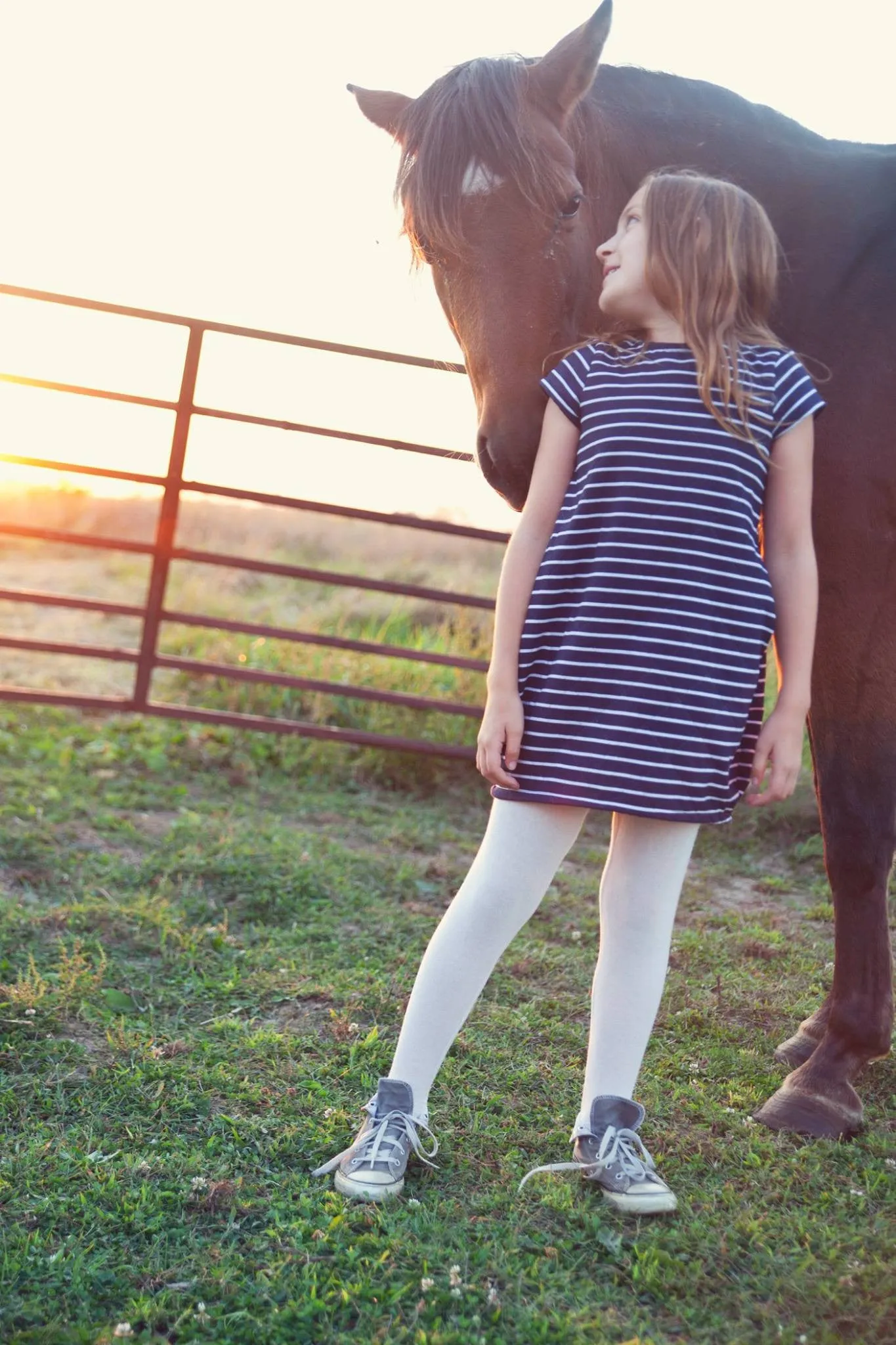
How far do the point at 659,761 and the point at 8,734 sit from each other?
353 cm

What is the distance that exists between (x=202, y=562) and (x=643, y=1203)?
3.29 metres

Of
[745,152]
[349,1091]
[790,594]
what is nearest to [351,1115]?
[349,1091]

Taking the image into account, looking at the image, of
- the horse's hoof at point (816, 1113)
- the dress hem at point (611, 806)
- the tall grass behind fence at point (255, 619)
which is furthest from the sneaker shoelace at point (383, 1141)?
the tall grass behind fence at point (255, 619)

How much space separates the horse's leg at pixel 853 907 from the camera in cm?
204

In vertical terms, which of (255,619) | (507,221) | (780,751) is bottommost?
(255,619)

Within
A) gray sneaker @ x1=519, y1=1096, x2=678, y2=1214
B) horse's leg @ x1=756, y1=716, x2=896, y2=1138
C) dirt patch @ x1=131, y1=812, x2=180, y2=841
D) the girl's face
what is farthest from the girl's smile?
dirt patch @ x1=131, y1=812, x2=180, y2=841

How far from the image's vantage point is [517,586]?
167cm

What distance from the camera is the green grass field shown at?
1423mm

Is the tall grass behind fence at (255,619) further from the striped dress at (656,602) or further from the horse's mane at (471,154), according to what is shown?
the striped dress at (656,602)

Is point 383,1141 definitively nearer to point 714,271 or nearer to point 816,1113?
point 816,1113

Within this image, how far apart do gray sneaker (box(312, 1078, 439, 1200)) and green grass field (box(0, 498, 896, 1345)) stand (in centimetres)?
3

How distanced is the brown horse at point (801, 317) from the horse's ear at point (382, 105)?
12.3 inches

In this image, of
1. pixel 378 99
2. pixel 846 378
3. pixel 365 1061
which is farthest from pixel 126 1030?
pixel 378 99

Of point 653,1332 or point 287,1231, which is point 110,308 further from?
point 653,1332
